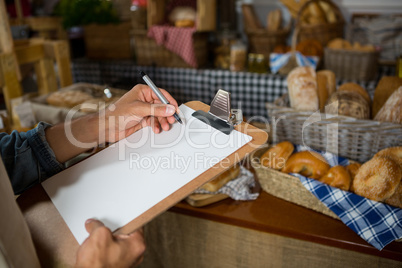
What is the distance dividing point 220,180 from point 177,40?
166 cm

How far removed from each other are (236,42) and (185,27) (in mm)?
407

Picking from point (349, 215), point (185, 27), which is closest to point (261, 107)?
point (185, 27)

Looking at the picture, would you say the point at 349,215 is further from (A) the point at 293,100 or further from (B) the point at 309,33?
(B) the point at 309,33

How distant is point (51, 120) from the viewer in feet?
5.12

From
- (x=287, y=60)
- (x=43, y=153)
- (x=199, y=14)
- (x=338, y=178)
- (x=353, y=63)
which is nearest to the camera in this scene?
(x=43, y=153)

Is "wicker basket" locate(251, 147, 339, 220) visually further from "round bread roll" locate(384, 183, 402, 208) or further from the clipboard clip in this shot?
the clipboard clip

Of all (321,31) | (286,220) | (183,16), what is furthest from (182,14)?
(286,220)

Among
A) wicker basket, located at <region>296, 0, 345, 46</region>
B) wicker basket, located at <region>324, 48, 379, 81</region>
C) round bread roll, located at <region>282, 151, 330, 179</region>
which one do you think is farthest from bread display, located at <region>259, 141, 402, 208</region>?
wicker basket, located at <region>296, 0, 345, 46</region>

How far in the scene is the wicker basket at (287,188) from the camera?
100 centimetres

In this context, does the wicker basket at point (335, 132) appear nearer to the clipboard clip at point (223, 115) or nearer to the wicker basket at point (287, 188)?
the wicker basket at point (287, 188)

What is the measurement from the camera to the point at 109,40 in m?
2.77

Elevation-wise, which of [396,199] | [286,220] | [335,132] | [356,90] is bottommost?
[286,220]

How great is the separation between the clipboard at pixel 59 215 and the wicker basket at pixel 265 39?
72.7 inches

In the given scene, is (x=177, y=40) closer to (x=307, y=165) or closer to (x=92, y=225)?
(x=307, y=165)
